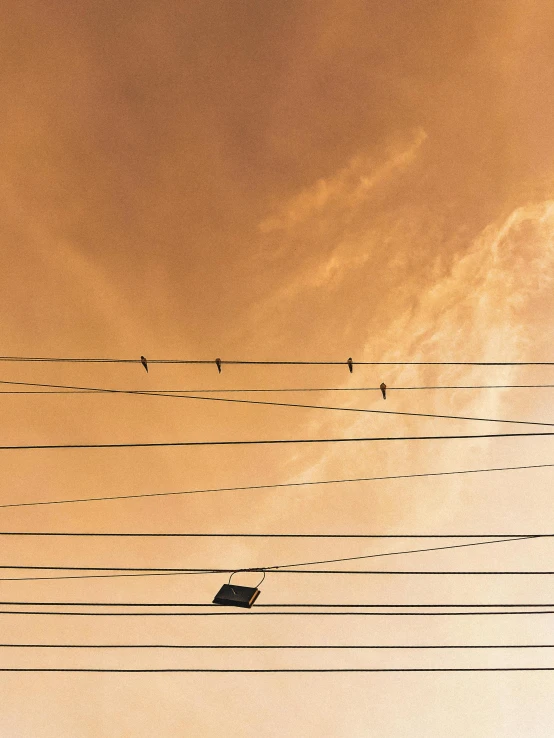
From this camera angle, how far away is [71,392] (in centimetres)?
1736

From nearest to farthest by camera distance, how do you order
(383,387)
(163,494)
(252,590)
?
(252,590)
(383,387)
(163,494)

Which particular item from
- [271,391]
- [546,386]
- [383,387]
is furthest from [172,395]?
[546,386]

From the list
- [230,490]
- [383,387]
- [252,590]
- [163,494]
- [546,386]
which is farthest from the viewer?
[230,490]

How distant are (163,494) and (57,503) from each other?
3.83m

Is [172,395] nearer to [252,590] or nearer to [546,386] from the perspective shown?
[252,590]

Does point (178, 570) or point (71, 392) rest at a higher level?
point (71, 392)

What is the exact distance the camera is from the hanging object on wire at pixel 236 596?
324 inches

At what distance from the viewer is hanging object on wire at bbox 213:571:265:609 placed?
27.0ft

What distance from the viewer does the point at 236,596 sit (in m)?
8.30

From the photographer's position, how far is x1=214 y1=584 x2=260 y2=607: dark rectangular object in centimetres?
825

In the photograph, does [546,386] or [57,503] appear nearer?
[546,386]

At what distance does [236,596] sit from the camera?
8.30m

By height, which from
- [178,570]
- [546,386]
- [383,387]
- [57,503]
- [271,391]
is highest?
[546,386]

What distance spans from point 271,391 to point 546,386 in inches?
291
